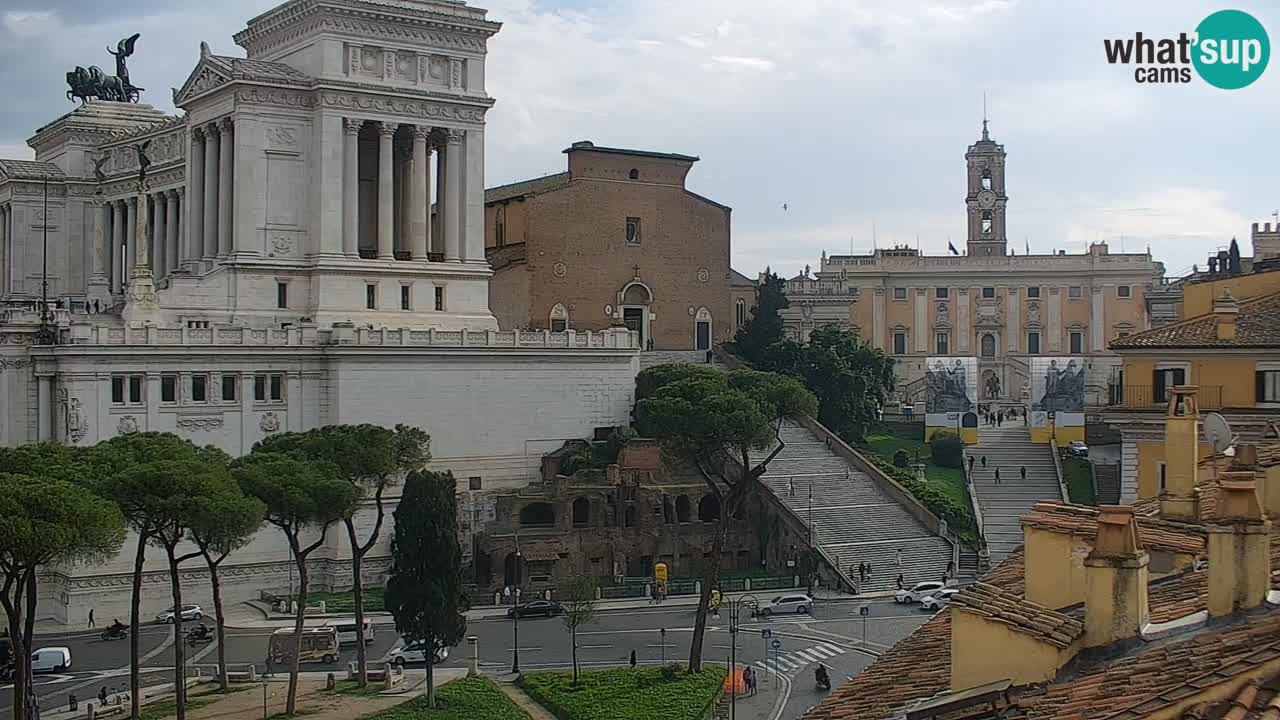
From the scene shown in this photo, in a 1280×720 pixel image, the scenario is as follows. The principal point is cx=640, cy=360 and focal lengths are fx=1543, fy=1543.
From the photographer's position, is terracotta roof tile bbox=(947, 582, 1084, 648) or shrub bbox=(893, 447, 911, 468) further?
shrub bbox=(893, 447, 911, 468)

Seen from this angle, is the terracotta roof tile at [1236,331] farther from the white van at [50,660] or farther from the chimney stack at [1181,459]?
the white van at [50,660]

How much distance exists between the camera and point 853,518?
65.2m

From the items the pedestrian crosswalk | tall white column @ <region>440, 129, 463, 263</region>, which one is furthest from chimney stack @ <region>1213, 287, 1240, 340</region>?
tall white column @ <region>440, 129, 463, 263</region>

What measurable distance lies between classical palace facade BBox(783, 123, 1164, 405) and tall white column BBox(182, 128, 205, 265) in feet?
139

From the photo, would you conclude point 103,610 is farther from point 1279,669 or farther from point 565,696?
point 1279,669

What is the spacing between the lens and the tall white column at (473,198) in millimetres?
71500

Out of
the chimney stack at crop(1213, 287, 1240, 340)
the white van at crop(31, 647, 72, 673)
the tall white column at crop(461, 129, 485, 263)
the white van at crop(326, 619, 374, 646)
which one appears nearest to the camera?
the chimney stack at crop(1213, 287, 1240, 340)

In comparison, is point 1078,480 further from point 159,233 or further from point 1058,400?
point 159,233

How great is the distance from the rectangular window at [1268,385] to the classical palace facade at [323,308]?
3491cm

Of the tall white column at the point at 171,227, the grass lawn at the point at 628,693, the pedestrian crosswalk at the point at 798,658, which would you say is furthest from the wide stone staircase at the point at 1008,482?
the tall white column at the point at 171,227

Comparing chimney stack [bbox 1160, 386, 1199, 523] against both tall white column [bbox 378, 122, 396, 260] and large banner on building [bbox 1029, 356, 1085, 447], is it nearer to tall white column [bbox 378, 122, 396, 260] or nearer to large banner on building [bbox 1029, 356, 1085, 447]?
tall white column [bbox 378, 122, 396, 260]

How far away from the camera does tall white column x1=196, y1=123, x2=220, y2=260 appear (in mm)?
70250

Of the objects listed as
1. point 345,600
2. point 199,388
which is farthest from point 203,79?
point 345,600

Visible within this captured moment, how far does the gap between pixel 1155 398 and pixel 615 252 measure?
46.1 metres
